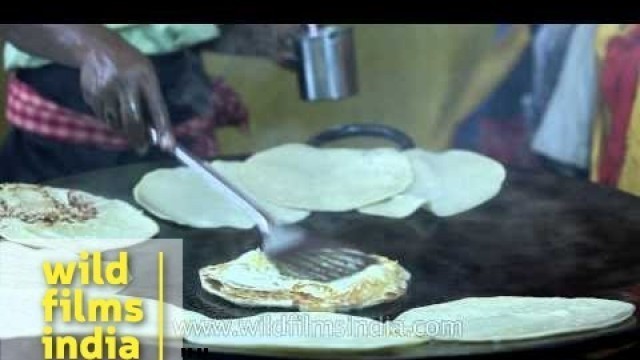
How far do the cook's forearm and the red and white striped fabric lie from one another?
46mm

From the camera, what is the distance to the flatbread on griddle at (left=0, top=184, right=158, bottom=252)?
3.97ft

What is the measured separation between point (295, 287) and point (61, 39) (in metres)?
0.39

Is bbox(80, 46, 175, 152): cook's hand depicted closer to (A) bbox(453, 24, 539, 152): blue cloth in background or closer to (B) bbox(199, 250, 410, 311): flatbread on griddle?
(B) bbox(199, 250, 410, 311): flatbread on griddle

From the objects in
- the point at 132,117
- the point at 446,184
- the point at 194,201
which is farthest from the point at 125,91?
the point at 446,184

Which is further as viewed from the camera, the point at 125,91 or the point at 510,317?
the point at 125,91

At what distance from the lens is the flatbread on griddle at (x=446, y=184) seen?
1303 mm

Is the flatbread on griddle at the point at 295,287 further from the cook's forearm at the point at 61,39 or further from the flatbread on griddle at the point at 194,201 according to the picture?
the cook's forearm at the point at 61,39

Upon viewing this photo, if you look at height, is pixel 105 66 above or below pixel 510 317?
above

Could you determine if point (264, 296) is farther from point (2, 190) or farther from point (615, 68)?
point (615, 68)

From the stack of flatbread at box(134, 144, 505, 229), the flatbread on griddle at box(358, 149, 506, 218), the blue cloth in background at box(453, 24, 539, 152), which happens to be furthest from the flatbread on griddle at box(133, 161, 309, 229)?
the blue cloth in background at box(453, 24, 539, 152)

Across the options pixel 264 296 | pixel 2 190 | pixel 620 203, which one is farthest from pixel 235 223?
pixel 620 203

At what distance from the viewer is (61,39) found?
123 cm

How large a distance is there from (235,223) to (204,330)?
17cm

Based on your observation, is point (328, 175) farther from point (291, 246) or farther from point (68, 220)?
point (68, 220)
